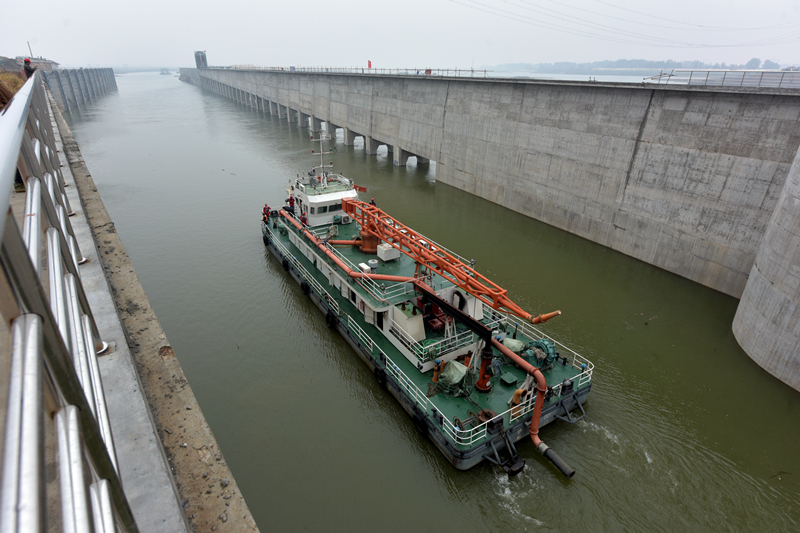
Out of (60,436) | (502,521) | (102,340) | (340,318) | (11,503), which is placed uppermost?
(11,503)

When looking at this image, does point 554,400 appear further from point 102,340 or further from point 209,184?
point 209,184

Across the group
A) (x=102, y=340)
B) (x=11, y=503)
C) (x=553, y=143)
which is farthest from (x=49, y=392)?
(x=553, y=143)

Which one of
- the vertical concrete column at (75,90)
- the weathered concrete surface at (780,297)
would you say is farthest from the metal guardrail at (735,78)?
the vertical concrete column at (75,90)

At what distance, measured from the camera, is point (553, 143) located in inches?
1125

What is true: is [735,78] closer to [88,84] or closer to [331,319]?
[331,319]

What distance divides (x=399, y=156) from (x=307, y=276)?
28663 mm

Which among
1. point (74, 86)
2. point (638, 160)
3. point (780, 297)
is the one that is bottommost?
point (780, 297)

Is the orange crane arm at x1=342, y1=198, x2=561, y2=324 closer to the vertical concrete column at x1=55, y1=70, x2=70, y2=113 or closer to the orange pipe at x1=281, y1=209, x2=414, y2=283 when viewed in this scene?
the orange pipe at x1=281, y1=209, x2=414, y2=283

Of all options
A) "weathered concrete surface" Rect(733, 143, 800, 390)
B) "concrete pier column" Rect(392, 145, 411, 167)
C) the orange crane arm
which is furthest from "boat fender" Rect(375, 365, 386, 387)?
"concrete pier column" Rect(392, 145, 411, 167)

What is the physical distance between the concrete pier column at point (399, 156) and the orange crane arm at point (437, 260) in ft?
87.0

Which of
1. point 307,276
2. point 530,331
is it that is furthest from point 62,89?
point 530,331

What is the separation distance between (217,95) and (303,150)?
10186cm

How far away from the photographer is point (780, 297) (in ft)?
51.0

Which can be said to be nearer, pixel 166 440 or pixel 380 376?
pixel 166 440
